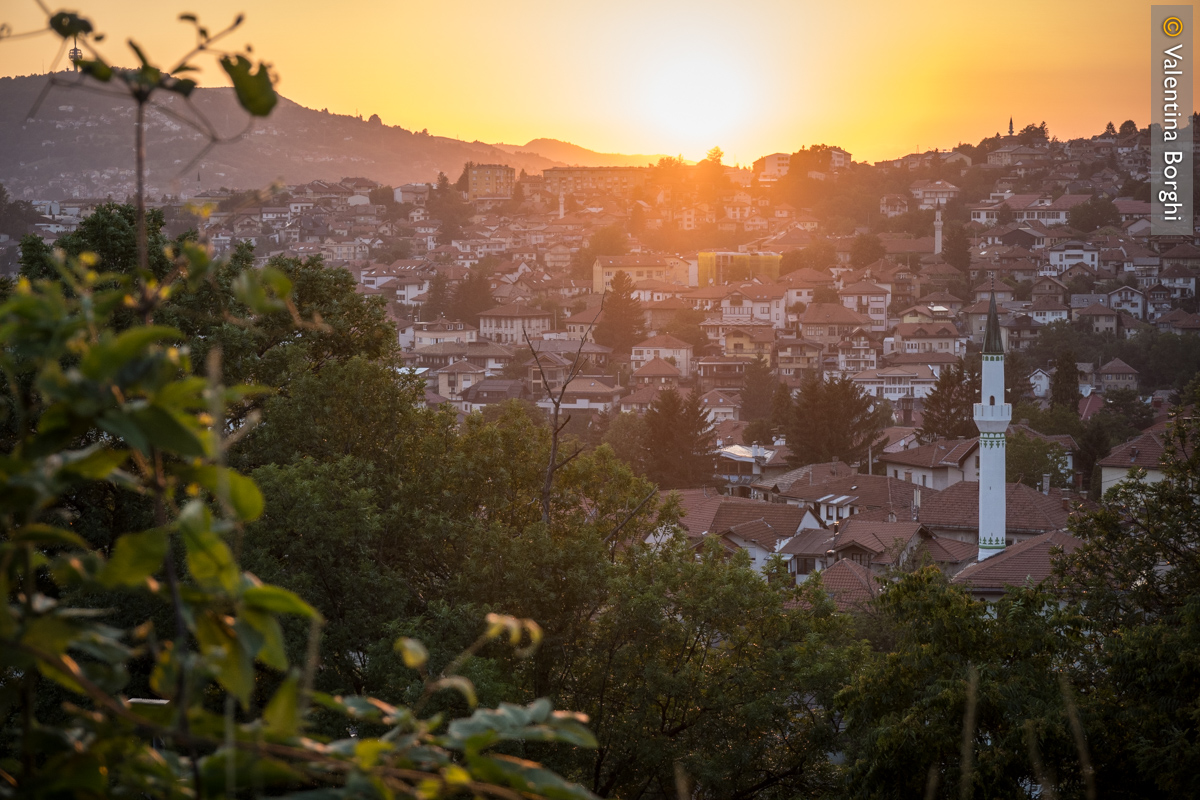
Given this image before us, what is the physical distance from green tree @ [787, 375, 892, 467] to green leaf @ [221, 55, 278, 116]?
29950mm

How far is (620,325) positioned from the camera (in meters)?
49.9

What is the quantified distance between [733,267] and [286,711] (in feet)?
215

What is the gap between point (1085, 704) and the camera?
6.14 meters

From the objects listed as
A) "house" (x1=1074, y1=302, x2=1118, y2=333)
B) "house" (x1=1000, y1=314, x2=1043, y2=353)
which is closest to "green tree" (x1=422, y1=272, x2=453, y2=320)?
"house" (x1=1000, y1=314, x2=1043, y2=353)

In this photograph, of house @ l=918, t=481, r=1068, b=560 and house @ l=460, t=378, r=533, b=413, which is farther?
house @ l=460, t=378, r=533, b=413

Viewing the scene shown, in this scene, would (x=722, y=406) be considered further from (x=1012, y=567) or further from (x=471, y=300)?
(x=1012, y=567)

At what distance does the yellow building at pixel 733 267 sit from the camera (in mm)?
65438

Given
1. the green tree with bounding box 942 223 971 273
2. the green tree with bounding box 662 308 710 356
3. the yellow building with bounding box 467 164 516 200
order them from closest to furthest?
the green tree with bounding box 662 308 710 356
the green tree with bounding box 942 223 971 273
the yellow building with bounding box 467 164 516 200

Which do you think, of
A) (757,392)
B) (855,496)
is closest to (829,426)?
(855,496)

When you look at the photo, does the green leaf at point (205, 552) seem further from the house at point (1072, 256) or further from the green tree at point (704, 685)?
the house at point (1072, 256)

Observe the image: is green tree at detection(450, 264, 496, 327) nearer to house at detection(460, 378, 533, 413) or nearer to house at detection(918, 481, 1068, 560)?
house at detection(460, 378, 533, 413)

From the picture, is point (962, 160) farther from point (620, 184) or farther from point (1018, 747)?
point (1018, 747)

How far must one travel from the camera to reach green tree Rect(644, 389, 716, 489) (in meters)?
29.1

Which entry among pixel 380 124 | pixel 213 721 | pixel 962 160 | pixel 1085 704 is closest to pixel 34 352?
pixel 213 721
